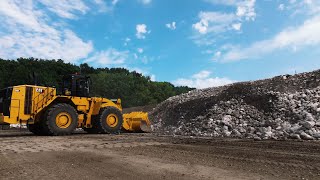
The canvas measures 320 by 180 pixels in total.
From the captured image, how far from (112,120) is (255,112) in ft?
21.7

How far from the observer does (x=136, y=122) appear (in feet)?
59.3

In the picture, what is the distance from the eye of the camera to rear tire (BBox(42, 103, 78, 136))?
49.8ft

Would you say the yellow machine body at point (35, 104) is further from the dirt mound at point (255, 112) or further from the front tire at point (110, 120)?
the dirt mound at point (255, 112)

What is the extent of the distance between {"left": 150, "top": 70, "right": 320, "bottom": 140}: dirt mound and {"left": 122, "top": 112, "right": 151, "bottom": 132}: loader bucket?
119cm

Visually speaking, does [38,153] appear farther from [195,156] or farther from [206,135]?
[206,135]

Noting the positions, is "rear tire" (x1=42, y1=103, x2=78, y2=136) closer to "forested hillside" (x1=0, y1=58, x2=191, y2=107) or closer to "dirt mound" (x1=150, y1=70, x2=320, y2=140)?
"dirt mound" (x1=150, y1=70, x2=320, y2=140)

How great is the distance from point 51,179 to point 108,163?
1.78 metres

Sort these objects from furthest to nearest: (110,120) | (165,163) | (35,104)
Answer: (110,120)
(35,104)
(165,163)

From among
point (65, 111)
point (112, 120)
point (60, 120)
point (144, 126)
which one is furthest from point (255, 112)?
point (60, 120)

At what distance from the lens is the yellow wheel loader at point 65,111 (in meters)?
14.9

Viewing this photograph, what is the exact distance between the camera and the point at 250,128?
14.9m

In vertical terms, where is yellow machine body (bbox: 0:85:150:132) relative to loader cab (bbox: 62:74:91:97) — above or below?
below

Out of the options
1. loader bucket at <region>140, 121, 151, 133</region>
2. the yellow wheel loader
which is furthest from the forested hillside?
the yellow wheel loader

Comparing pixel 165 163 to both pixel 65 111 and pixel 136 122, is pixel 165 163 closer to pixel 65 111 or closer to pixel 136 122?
pixel 65 111
